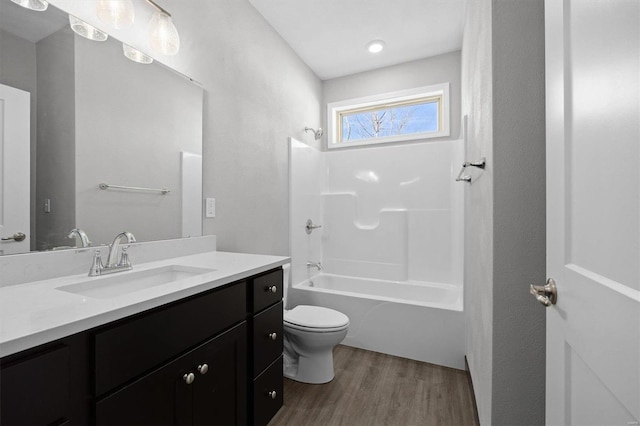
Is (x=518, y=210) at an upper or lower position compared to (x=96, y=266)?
upper

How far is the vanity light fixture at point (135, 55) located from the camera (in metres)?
1.38

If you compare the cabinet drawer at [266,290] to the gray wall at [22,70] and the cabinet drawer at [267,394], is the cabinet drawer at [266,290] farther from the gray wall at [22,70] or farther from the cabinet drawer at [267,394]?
the gray wall at [22,70]

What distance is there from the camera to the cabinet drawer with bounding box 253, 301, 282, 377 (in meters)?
1.36

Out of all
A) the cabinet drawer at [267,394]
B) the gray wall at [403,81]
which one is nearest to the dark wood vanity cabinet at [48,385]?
the cabinet drawer at [267,394]

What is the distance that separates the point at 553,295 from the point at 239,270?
3.54 ft

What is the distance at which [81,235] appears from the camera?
1.21 meters

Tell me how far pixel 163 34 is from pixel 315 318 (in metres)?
1.84

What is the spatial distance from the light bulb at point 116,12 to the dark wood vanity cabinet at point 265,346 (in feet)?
4.21

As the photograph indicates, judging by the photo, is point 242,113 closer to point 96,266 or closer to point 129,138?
point 129,138

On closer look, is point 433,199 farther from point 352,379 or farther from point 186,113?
point 186,113

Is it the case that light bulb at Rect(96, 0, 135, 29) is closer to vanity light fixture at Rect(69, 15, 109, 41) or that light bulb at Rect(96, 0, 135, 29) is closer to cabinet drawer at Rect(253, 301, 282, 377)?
vanity light fixture at Rect(69, 15, 109, 41)

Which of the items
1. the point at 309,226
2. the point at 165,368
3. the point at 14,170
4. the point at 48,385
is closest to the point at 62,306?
the point at 48,385

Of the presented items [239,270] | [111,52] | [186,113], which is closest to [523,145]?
[239,270]

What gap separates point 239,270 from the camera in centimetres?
126
